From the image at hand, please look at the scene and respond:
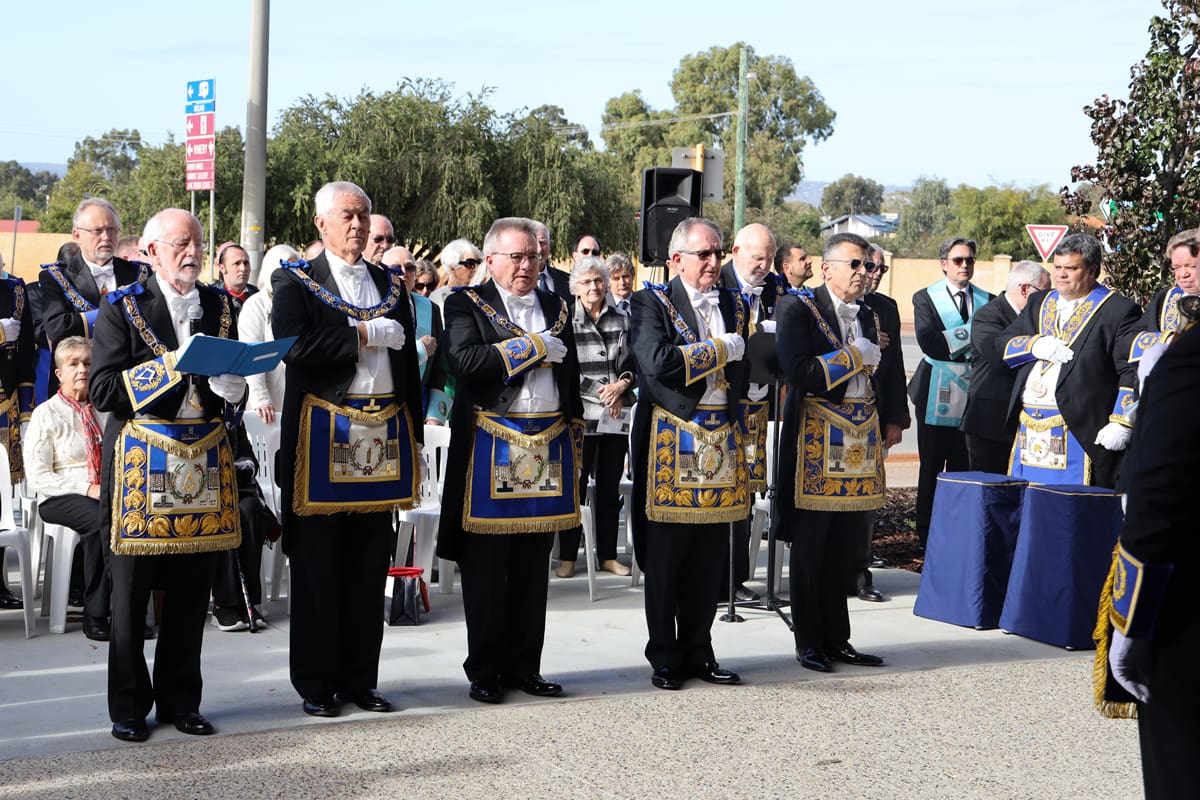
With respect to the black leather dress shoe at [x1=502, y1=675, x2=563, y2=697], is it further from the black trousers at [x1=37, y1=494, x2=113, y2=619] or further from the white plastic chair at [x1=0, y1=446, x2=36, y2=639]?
the white plastic chair at [x1=0, y1=446, x2=36, y2=639]

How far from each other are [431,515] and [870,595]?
2.65 metres

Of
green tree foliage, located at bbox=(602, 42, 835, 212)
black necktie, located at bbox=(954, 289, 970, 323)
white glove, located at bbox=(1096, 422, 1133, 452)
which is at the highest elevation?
green tree foliage, located at bbox=(602, 42, 835, 212)

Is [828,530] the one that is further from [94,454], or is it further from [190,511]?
[94,454]

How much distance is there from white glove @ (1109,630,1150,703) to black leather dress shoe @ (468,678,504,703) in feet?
10.7

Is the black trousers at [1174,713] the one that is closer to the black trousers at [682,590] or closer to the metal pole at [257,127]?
the black trousers at [682,590]

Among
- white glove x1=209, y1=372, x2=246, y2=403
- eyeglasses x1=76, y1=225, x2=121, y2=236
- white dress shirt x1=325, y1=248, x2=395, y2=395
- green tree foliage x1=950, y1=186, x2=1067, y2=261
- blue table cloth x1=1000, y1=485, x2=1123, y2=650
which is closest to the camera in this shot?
white glove x1=209, y1=372, x2=246, y2=403

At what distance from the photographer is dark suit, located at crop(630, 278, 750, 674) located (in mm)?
6453

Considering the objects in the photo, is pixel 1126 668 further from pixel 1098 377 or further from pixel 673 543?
pixel 1098 377

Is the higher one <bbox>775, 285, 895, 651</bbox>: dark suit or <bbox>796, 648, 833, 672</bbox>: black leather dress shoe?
<bbox>775, 285, 895, 651</bbox>: dark suit

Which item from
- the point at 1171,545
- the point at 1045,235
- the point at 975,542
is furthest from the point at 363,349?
the point at 1045,235

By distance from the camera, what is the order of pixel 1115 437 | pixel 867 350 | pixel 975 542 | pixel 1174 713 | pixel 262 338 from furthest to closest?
pixel 262 338 < pixel 975 542 < pixel 1115 437 < pixel 867 350 < pixel 1174 713

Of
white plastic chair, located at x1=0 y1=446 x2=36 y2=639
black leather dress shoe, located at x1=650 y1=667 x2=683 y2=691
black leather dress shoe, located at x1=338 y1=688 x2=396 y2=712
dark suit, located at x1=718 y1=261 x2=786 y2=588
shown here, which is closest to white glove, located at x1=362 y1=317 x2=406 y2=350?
black leather dress shoe, located at x1=338 y1=688 x2=396 y2=712

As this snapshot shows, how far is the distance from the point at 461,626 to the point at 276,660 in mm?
1147

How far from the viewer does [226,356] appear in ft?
17.0
